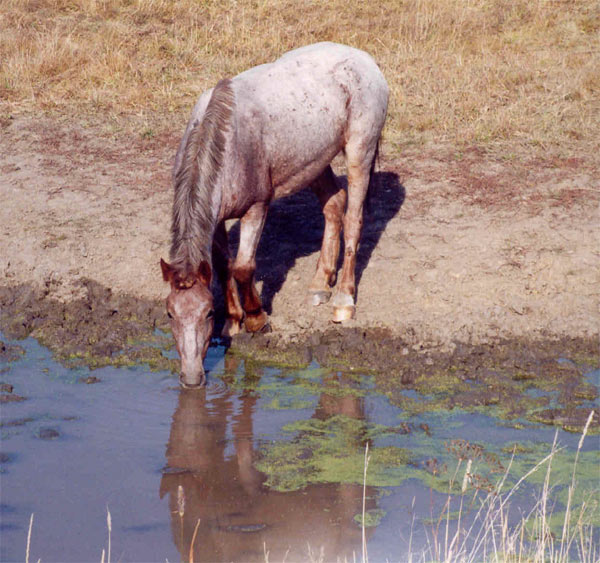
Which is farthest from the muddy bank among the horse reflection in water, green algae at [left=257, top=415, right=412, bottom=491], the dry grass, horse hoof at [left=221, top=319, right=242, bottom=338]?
the dry grass

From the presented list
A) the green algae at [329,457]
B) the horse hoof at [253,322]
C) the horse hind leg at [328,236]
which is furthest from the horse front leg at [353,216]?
the green algae at [329,457]

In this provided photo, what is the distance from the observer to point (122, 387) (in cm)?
537

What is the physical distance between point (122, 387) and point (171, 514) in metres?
1.62

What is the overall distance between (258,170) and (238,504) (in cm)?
272

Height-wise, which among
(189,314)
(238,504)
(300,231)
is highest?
(189,314)

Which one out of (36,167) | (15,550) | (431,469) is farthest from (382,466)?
(36,167)

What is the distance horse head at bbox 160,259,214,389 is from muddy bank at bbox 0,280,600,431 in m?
0.63

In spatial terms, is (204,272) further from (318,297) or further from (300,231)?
(300,231)

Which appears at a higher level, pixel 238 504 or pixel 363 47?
pixel 363 47

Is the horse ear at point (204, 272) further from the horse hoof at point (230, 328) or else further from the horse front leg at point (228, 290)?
the horse hoof at point (230, 328)

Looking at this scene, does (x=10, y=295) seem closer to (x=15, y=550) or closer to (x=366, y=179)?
(x=366, y=179)

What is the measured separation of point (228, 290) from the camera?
626 centimetres

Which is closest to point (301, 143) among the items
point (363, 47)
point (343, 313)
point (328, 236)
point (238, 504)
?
point (328, 236)

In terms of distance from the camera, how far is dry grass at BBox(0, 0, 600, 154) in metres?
10.1
